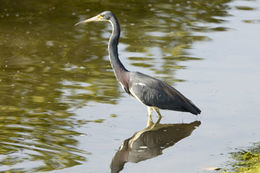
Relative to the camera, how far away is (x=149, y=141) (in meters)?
8.84

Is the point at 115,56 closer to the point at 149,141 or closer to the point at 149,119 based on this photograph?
the point at 149,119

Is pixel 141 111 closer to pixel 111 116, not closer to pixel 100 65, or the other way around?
pixel 111 116

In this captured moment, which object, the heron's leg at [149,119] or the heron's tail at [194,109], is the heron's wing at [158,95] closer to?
the heron's tail at [194,109]

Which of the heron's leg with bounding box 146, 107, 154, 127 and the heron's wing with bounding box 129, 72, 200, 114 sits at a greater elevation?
the heron's wing with bounding box 129, 72, 200, 114

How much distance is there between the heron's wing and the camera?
9.57 meters

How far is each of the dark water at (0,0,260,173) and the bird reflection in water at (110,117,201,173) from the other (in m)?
0.02

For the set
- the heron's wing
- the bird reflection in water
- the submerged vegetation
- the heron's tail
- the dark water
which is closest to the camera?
the submerged vegetation

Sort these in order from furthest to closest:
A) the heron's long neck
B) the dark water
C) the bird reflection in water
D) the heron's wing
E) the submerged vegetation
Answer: the heron's long neck → the heron's wing → the dark water → the bird reflection in water → the submerged vegetation

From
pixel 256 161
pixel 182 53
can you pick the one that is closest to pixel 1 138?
pixel 256 161

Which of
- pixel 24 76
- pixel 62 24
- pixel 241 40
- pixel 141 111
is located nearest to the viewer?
pixel 141 111

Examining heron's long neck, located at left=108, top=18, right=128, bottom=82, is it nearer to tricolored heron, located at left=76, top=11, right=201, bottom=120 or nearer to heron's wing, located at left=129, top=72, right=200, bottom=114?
tricolored heron, located at left=76, top=11, right=201, bottom=120

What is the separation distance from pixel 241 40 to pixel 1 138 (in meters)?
7.25

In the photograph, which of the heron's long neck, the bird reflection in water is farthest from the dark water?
the heron's long neck

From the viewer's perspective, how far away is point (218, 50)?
44.5ft
